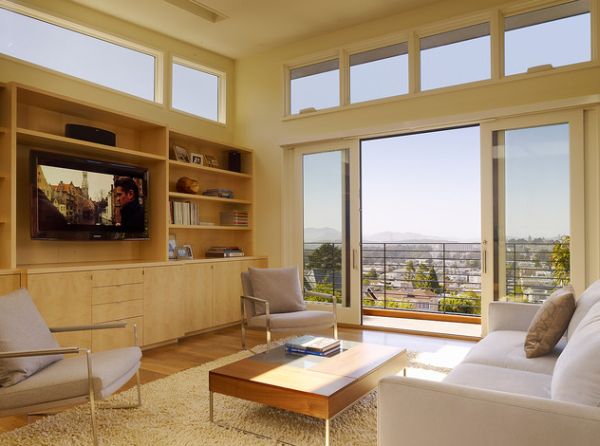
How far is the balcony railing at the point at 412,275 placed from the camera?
19.7 ft

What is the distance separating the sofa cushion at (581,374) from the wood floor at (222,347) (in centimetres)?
239

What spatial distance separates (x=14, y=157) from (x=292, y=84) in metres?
3.72

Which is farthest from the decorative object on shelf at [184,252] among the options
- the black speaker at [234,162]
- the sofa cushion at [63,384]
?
the sofa cushion at [63,384]

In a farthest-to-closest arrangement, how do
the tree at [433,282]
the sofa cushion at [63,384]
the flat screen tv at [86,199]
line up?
the tree at [433,282] → the flat screen tv at [86,199] → the sofa cushion at [63,384]

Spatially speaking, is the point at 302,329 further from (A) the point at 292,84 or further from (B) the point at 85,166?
(A) the point at 292,84

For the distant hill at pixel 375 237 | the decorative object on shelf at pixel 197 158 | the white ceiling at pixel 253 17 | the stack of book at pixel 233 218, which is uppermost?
the white ceiling at pixel 253 17

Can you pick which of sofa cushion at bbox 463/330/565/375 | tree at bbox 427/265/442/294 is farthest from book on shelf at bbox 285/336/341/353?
tree at bbox 427/265/442/294

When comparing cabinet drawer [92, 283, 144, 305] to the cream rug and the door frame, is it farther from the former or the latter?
the door frame

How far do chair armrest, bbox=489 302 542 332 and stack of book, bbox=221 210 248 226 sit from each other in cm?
361

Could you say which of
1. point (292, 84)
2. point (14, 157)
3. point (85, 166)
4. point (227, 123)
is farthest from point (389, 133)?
point (14, 157)

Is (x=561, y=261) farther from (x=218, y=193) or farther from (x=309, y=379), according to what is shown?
(x=218, y=193)

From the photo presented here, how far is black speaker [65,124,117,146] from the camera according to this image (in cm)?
425

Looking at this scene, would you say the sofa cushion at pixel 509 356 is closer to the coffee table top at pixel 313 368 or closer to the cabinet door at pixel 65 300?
the coffee table top at pixel 313 368

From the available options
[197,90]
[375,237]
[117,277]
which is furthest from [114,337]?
[375,237]
